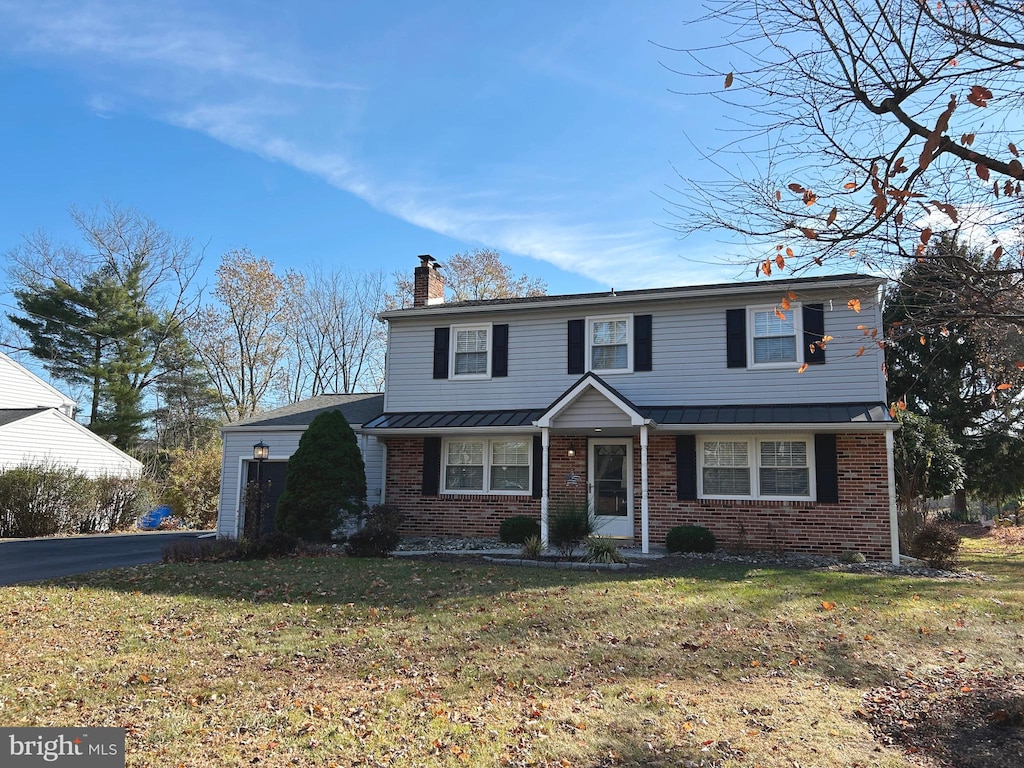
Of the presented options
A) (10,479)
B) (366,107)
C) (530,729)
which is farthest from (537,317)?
(10,479)

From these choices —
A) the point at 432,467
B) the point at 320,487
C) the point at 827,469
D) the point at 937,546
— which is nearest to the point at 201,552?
the point at 320,487

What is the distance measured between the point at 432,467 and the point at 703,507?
6.17 meters

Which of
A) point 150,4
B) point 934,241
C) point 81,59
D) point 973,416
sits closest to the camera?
point 934,241

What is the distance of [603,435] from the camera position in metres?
14.7

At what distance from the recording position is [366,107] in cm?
1158

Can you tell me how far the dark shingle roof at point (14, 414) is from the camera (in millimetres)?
21209

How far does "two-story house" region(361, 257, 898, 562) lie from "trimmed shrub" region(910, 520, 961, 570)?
0.52 metres

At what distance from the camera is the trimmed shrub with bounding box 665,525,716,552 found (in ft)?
41.9

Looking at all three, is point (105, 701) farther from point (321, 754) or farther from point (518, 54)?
point (518, 54)

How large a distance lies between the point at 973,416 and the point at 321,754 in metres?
25.4

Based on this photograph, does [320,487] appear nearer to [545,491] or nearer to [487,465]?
[487,465]

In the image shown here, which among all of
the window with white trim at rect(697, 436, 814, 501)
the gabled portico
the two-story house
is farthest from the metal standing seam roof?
the window with white trim at rect(697, 436, 814, 501)

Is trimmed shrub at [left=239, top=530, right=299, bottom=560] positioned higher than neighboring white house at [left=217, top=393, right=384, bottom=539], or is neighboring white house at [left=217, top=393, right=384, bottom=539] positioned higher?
neighboring white house at [left=217, top=393, right=384, bottom=539]

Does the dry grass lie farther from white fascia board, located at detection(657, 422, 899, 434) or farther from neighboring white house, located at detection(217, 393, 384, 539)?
neighboring white house, located at detection(217, 393, 384, 539)
